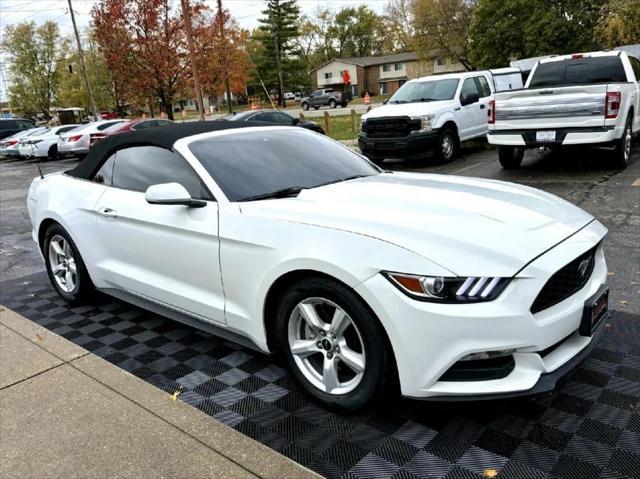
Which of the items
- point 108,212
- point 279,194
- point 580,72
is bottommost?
point 108,212

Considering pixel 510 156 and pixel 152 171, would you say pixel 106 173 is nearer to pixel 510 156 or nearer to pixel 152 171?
pixel 152 171

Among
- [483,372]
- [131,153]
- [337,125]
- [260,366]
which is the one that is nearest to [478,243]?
[483,372]

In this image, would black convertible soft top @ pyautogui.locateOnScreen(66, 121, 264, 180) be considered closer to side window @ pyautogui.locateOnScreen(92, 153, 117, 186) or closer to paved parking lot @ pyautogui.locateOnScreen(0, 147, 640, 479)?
side window @ pyautogui.locateOnScreen(92, 153, 117, 186)

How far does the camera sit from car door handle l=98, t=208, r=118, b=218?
157 inches

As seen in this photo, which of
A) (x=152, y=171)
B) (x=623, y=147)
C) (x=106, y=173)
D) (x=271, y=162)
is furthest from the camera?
(x=623, y=147)

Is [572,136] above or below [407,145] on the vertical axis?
above

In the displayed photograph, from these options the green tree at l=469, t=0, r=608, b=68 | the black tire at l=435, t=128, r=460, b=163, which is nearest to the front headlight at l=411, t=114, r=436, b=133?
the black tire at l=435, t=128, r=460, b=163

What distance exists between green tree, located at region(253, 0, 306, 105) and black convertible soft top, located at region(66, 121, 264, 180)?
220 feet

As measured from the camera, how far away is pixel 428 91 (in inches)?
495

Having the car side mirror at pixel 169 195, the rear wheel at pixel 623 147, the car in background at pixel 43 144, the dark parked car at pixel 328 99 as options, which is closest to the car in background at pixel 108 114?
the dark parked car at pixel 328 99

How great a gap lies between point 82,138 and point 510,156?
16969 mm

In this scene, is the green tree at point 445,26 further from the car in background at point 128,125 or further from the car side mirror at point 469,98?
the car side mirror at point 469,98

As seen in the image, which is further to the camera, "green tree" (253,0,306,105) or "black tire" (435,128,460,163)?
"green tree" (253,0,306,105)

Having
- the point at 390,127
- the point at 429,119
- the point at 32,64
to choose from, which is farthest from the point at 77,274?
the point at 32,64
